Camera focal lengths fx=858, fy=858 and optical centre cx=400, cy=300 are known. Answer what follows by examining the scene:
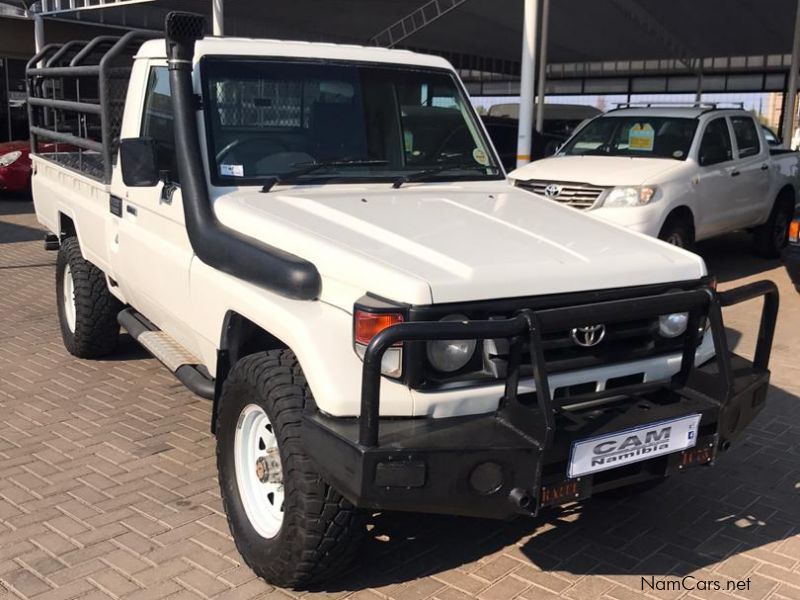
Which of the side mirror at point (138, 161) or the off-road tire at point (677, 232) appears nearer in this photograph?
the side mirror at point (138, 161)

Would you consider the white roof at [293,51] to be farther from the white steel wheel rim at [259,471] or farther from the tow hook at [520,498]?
the tow hook at [520,498]

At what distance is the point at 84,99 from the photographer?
5.84 metres

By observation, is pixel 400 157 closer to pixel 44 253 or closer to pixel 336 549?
pixel 336 549

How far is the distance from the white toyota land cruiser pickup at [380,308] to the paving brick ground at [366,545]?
381 millimetres

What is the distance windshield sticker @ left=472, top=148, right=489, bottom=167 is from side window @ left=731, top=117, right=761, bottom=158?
21.1ft

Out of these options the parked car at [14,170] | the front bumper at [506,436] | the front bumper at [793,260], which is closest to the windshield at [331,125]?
the front bumper at [506,436]

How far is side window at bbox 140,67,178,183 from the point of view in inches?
169

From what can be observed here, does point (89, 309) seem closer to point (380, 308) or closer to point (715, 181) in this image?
point (380, 308)

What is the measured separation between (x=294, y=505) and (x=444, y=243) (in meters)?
→ 1.12

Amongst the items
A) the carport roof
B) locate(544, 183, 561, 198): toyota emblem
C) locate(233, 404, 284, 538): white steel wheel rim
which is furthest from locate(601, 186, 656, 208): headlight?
the carport roof

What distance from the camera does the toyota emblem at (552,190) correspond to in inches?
337

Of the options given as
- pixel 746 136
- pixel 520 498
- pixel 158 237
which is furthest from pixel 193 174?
pixel 746 136

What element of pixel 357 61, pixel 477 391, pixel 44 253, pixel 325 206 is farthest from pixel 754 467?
pixel 44 253

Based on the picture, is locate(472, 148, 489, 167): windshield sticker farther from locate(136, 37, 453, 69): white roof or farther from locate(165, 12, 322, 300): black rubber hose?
locate(165, 12, 322, 300): black rubber hose
